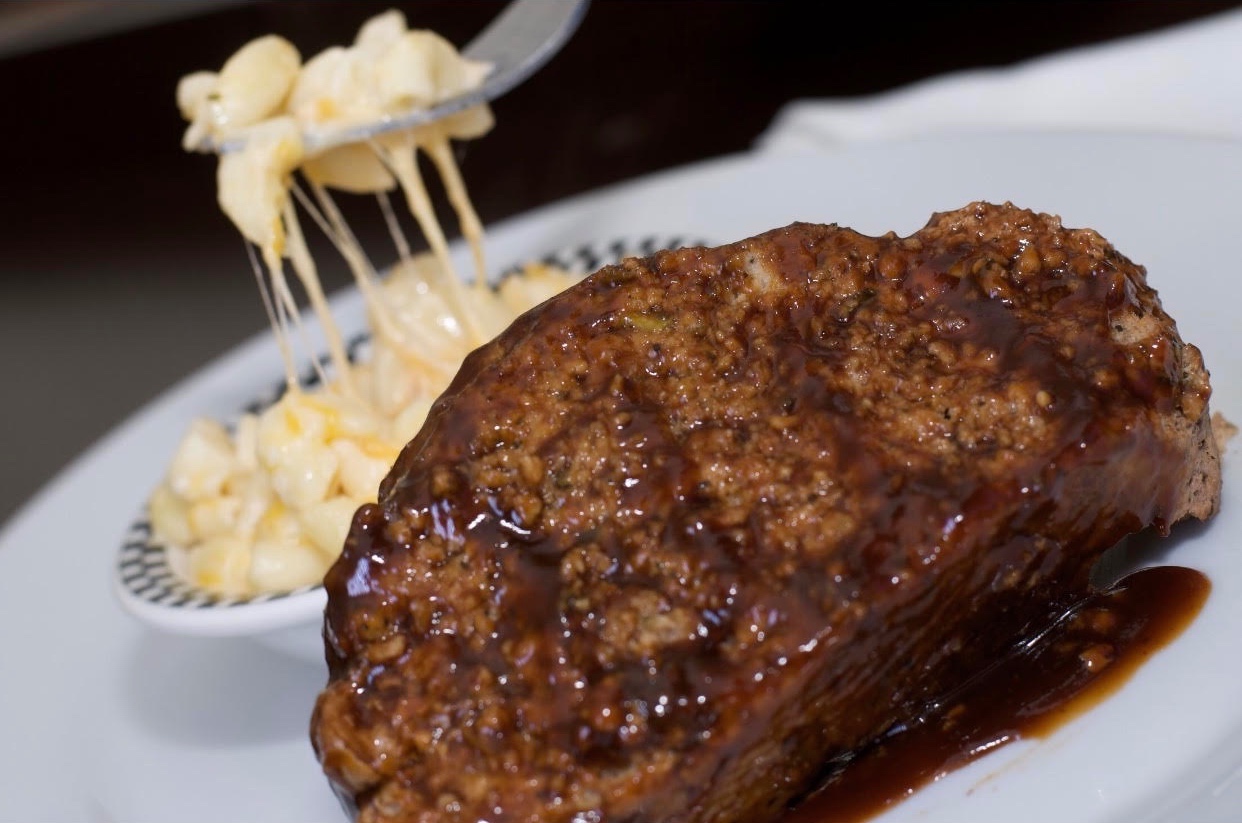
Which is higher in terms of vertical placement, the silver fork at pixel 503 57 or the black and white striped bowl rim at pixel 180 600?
the silver fork at pixel 503 57

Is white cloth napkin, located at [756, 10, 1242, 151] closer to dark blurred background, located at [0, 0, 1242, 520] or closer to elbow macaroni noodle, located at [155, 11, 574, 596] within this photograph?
dark blurred background, located at [0, 0, 1242, 520]

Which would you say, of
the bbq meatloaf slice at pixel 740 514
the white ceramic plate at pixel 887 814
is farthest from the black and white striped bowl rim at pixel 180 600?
the bbq meatloaf slice at pixel 740 514

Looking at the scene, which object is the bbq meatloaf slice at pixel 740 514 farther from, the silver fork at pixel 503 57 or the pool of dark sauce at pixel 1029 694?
the silver fork at pixel 503 57

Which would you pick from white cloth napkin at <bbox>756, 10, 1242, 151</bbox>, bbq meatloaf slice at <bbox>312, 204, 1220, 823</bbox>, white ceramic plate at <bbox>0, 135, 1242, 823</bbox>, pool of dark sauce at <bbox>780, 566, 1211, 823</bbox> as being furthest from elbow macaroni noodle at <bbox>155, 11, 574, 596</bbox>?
white cloth napkin at <bbox>756, 10, 1242, 151</bbox>

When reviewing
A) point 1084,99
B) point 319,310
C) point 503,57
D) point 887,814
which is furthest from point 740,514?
point 1084,99

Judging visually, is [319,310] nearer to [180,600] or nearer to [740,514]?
[180,600]

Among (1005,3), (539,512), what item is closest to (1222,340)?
(539,512)
